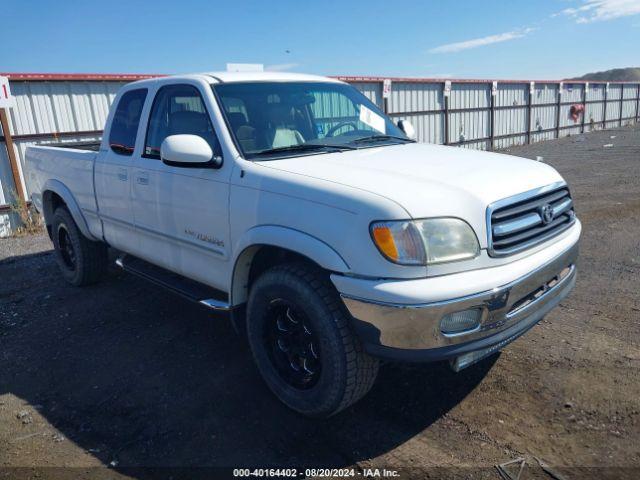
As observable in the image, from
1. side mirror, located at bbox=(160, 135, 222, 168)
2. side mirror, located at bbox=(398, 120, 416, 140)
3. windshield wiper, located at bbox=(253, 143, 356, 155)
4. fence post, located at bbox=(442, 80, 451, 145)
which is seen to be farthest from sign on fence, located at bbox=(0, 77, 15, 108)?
fence post, located at bbox=(442, 80, 451, 145)

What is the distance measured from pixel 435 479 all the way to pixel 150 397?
196 cm

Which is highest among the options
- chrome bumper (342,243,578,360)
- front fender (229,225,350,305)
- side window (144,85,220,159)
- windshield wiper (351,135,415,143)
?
side window (144,85,220,159)

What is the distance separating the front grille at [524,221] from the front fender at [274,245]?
0.82 meters

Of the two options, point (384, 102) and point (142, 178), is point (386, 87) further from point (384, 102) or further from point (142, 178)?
point (142, 178)

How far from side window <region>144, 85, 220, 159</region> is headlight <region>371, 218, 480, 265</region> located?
4.80 feet

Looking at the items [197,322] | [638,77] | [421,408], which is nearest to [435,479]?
[421,408]

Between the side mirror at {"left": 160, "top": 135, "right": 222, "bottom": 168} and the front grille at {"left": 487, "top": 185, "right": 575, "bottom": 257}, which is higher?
the side mirror at {"left": 160, "top": 135, "right": 222, "bottom": 168}

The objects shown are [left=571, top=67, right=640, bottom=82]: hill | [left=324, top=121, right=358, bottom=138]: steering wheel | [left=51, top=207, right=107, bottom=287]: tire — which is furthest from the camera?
[left=571, top=67, right=640, bottom=82]: hill

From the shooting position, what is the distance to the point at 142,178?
399 centimetres

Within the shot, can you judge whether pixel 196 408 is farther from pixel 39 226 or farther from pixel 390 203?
pixel 39 226

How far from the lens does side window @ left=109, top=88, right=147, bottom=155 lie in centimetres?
429

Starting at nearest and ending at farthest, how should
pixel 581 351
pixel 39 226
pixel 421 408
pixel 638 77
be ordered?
pixel 421 408 → pixel 581 351 → pixel 39 226 → pixel 638 77

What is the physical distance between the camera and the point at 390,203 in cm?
245

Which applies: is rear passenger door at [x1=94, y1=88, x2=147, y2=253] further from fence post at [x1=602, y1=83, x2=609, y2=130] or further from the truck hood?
fence post at [x1=602, y1=83, x2=609, y2=130]
